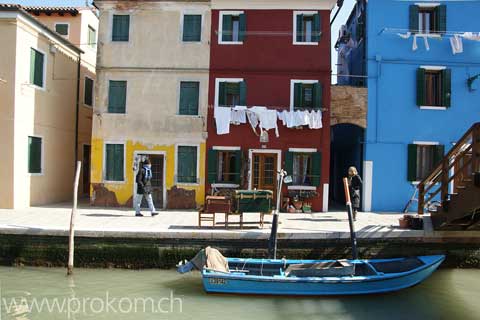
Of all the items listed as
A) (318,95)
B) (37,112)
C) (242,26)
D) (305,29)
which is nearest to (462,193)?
(318,95)

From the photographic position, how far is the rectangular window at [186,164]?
55.1ft

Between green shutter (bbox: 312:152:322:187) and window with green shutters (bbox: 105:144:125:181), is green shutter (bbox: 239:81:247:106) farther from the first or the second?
window with green shutters (bbox: 105:144:125:181)

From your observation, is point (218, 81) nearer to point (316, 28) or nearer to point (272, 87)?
point (272, 87)

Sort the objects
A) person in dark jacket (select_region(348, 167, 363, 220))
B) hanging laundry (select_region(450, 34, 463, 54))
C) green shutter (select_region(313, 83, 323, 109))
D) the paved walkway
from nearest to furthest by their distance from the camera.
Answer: the paved walkway, person in dark jacket (select_region(348, 167, 363, 220)), hanging laundry (select_region(450, 34, 463, 54)), green shutter (select_region(313, 83, 323, 109))

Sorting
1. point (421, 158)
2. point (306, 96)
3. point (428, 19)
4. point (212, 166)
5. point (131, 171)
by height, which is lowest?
point (131, 171)

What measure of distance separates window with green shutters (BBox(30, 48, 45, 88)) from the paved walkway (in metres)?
4.54

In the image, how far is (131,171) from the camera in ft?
55.4

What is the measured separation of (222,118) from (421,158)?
279 inches

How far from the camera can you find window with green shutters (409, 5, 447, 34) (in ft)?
54.2

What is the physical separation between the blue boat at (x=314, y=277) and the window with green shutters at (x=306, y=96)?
747cm

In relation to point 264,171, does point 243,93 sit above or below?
above

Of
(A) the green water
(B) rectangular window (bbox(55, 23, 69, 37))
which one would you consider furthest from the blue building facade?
(B) rectangular window (bbox(55, 23, 69, 37))

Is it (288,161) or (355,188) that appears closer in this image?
(355,188)

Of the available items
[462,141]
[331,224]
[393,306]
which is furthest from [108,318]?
[462,141]
